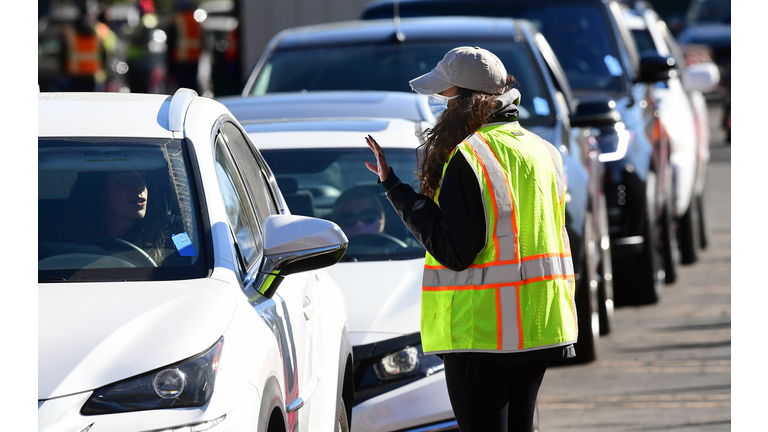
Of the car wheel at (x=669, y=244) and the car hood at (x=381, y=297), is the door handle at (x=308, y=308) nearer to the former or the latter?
the car hood at (x=381, y=297)

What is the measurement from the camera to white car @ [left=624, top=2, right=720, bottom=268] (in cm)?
1045

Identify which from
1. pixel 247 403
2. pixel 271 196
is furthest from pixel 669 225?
pixel 247 403

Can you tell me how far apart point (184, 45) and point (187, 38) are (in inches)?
5.8

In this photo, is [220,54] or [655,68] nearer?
[655,68]

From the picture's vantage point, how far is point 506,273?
3535 millimetres

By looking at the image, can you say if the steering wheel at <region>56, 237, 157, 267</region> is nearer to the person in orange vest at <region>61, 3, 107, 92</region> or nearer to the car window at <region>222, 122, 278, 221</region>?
the car window at <region>222, 122, 278, 221</region>

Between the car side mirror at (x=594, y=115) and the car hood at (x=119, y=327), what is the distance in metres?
4.52

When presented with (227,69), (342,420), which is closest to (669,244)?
(342,420)

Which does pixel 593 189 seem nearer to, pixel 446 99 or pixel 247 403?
pixel 446 99

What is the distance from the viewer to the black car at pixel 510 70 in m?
7.25

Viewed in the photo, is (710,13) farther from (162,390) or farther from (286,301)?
(162,390)

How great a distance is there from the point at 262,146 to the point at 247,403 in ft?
9.29

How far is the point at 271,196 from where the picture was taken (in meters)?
4.54

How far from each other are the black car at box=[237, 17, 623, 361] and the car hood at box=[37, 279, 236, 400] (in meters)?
4.16
